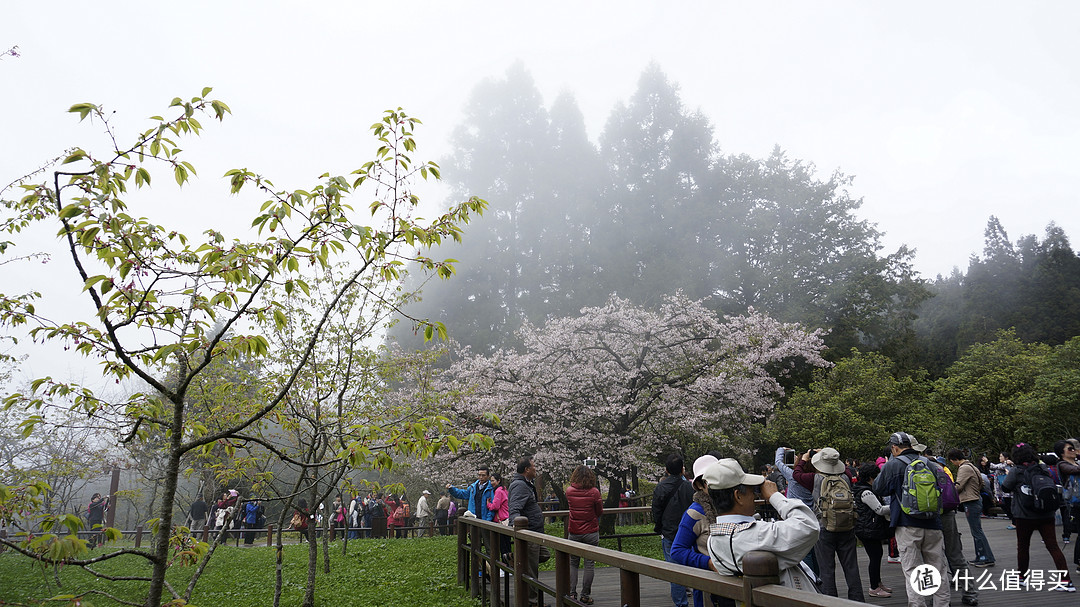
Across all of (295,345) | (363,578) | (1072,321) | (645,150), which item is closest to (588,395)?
(363,578)

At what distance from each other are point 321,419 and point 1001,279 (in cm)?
5408

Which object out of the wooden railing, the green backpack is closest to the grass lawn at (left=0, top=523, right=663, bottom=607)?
the wooden railing

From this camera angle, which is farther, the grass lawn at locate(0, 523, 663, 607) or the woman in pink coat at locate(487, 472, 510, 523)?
the grass lawn at locate(0, 523, 663, 607)

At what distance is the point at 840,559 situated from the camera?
6402 mm

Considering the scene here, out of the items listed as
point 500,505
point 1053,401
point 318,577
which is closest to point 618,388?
point 500,505

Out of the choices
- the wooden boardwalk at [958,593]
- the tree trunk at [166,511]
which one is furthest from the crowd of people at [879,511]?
the tree trunk at [166,511]

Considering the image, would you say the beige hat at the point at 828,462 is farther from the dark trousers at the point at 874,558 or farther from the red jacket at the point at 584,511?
the red jacket at the point at 584,511

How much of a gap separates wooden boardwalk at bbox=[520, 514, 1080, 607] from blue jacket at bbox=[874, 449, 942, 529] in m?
0.90

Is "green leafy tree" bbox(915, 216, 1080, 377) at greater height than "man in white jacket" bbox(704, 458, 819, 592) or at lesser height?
greater

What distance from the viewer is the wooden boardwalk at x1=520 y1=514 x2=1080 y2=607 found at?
21.5 ft

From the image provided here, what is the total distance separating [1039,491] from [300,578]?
11.8 meters

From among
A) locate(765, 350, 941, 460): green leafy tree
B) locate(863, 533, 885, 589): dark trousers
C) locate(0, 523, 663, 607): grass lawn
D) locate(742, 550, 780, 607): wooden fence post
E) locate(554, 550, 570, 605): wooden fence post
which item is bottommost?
locate(0, 523, 663, 607): grass lawn

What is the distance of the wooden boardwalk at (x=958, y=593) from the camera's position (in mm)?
6547

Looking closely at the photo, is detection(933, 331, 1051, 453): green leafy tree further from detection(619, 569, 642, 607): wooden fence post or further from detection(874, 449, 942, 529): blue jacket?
detection(619, 569, 642, 607): wooden fence post
